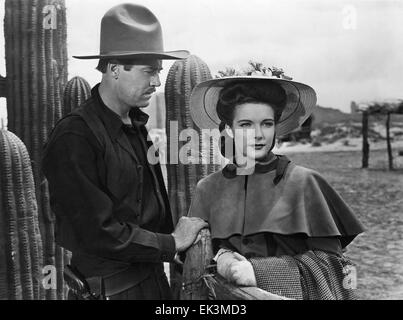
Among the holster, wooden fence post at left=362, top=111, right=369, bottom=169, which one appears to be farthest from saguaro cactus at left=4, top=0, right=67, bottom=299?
wooden fence post at left=362, top=111, right=369, bottom=169

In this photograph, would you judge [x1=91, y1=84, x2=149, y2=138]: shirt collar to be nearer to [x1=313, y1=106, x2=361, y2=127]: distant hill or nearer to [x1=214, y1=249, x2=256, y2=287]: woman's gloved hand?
[x1=214, y1=249, x2=256, y2=287]: woman's gloved hand

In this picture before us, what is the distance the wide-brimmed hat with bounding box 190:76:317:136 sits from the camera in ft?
7.70

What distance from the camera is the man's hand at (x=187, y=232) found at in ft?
7.83

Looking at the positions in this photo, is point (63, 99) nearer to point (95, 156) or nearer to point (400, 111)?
point (95, 156)

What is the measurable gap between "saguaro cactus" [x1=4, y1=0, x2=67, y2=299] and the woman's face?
92cm

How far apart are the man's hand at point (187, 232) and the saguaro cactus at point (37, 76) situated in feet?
2.11

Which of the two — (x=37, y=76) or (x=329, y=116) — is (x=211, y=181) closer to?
(x=329, y=116)

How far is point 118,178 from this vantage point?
92.1 inches

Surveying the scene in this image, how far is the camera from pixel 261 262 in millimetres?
2227

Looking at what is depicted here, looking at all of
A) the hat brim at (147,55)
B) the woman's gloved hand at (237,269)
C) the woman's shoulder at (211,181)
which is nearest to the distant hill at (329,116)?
the woman's shoulder at (211,181)

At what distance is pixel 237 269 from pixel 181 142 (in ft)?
2.30

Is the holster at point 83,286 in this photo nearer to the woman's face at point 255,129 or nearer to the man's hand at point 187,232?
the man's hand at point 187,232
